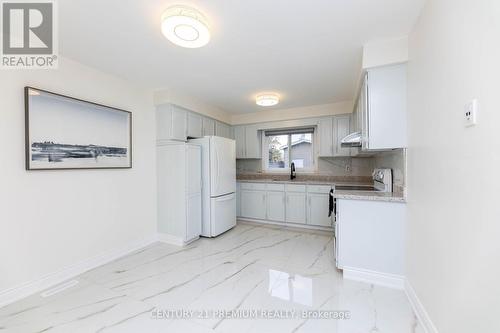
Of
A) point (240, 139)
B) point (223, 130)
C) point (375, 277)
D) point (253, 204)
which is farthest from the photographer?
point (240, 139)

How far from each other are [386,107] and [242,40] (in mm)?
1573

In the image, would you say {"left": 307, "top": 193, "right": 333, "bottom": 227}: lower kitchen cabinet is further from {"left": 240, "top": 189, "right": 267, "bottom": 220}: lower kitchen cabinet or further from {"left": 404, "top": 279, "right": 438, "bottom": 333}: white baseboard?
{"left": 404, "top": 279, "right": 438, "bottom": 333}: white baseboard

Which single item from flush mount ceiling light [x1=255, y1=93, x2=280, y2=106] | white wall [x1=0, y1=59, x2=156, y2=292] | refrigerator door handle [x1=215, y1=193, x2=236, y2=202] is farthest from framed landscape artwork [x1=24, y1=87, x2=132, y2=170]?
flush mount ceiling light [x1=255, y1=93, x2=280, y2=106]

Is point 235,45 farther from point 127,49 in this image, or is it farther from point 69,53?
point 69,53

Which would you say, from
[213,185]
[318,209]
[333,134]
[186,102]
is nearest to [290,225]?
[318,209]

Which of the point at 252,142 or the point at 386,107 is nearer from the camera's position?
the point at 386,107

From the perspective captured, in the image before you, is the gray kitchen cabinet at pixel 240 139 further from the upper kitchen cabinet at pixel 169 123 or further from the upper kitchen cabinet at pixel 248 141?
the upper kitchen cabinet at pixel 169 123

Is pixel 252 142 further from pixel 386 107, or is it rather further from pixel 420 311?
pixel 420 311

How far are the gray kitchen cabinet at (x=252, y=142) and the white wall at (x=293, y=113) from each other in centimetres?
18

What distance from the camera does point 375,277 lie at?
2.23m

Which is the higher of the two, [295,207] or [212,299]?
[295,207]

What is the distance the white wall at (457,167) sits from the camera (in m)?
0.96

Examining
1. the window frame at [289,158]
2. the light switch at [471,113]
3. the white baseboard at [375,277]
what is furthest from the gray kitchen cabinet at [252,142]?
the light switch at [471,113]

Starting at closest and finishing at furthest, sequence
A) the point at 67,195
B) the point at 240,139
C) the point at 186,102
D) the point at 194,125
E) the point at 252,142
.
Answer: the point at 67,195
the point at 186,102
the point at 194,125
the point at 252,142
the point at 240,139
